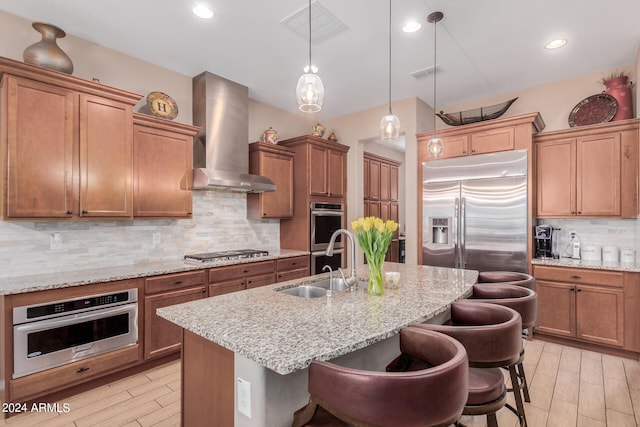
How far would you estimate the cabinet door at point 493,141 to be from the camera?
3809 millimetres

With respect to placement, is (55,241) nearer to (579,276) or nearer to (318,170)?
(318,170)

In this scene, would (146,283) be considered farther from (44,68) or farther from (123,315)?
(44,68)

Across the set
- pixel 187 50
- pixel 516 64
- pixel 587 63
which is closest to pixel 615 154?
pixel 587 63

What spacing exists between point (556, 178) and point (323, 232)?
9.55 feet

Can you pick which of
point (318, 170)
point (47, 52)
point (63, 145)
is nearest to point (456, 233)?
point (318, 170)

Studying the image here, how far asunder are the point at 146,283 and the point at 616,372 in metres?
4.21

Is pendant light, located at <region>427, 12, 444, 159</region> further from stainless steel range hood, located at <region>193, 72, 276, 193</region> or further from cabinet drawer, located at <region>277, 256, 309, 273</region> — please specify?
cabinet drawer, located at <region>277, 256, 309, 273</region>

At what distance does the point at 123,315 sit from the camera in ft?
8.97

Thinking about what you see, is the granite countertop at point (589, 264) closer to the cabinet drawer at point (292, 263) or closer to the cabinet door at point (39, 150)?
the cabinet drawer at point (292, 263)

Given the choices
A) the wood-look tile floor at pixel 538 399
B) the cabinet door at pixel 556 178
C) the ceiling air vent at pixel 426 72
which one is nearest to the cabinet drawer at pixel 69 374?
the wood-look tile floor at pixel 538 399

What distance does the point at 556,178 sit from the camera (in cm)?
376

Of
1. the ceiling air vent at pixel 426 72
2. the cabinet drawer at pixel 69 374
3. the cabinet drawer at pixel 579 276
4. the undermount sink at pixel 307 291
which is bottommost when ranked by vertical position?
the cabinet drawer at pixel 69 374

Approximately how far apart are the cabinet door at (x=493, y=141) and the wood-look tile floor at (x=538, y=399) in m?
2.30

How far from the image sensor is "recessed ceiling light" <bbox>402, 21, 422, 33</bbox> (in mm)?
2827
